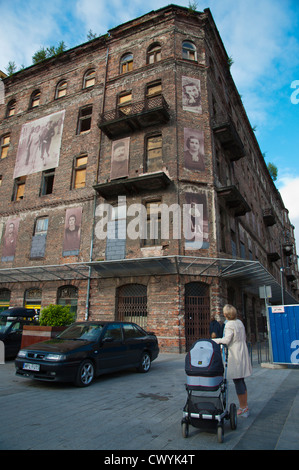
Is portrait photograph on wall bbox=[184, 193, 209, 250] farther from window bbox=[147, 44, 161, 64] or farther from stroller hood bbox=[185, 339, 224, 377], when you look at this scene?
stroller hood bbox=[185, 339, 224, 377]

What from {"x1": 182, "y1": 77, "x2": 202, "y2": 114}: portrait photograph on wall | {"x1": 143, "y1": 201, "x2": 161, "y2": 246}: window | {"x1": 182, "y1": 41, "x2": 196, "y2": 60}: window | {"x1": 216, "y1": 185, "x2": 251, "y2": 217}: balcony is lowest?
{"x1": 143, "y1": 201, "x2": 161, "y2": 246}: window

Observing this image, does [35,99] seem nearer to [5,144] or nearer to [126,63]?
[5,144]

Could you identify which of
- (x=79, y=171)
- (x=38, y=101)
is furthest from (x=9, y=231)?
(x=38, y=101)

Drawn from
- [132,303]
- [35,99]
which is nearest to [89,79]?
[35,99]

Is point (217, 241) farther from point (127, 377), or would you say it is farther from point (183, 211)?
point (127, 377)

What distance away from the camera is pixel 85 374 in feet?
21.8

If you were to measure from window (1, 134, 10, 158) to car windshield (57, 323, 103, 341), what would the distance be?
19843 mm

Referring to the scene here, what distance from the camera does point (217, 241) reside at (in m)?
14.9

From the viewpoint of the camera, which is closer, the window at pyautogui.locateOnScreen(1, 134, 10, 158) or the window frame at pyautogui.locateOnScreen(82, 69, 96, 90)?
the window frame at pyautogui.locateOnScreen(82, 69, 96, 90)

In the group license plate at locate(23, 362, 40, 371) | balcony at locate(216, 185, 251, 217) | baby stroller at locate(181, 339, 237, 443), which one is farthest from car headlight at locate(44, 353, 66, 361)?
balcony at locate(216, 185, 251, 217)

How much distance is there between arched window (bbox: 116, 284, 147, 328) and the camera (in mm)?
14336

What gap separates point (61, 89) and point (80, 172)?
27.5 ft

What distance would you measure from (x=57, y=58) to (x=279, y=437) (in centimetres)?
2675

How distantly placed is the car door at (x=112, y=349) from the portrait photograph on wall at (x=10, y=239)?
44.9 feet
